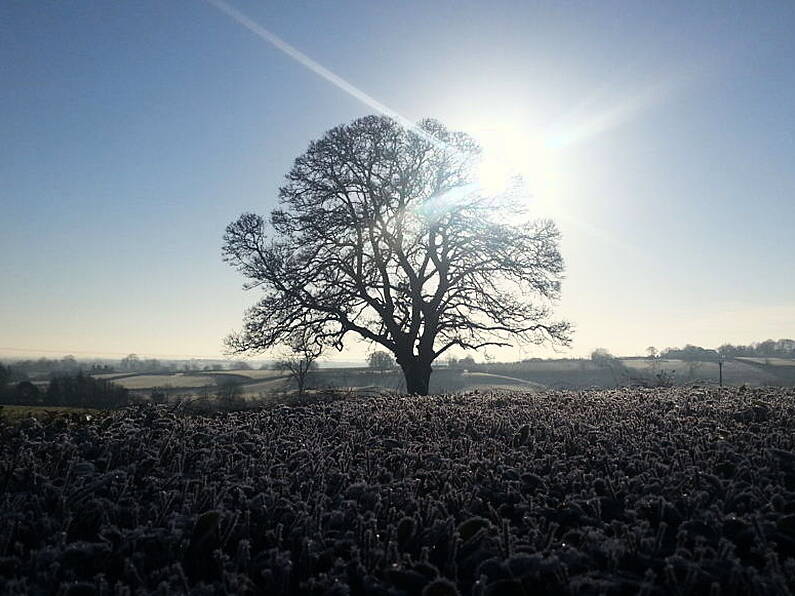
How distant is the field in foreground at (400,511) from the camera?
2.52 meters

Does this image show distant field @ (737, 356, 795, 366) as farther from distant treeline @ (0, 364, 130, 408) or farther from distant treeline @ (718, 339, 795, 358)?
distant treeline @ (0, 364, 130, 408)

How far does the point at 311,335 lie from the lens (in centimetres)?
2080

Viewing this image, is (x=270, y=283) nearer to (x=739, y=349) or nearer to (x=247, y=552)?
(x=247, y=552)

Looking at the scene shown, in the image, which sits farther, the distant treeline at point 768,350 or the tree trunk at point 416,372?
the distant treeline at point 768,350

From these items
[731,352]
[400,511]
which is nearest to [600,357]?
[731,352]

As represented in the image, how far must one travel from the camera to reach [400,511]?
3.29 m

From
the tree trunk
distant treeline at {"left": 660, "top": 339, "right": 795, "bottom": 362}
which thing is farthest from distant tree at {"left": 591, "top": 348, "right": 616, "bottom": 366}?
the tree trunk

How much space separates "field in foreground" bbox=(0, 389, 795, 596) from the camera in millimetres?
2523

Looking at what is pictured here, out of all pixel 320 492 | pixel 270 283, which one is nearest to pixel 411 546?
pixel 320 492

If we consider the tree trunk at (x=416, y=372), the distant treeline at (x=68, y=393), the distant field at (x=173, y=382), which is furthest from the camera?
the distant field at (x=173, y=382)

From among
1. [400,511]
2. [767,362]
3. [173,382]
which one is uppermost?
[767,362]

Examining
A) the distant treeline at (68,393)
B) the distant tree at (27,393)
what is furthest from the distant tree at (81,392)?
the distant tree at (27,393)

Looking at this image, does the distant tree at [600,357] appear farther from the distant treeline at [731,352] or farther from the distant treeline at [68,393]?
the distant treeline at [68,393]

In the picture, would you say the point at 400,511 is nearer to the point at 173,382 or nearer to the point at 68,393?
the point at 68,393
